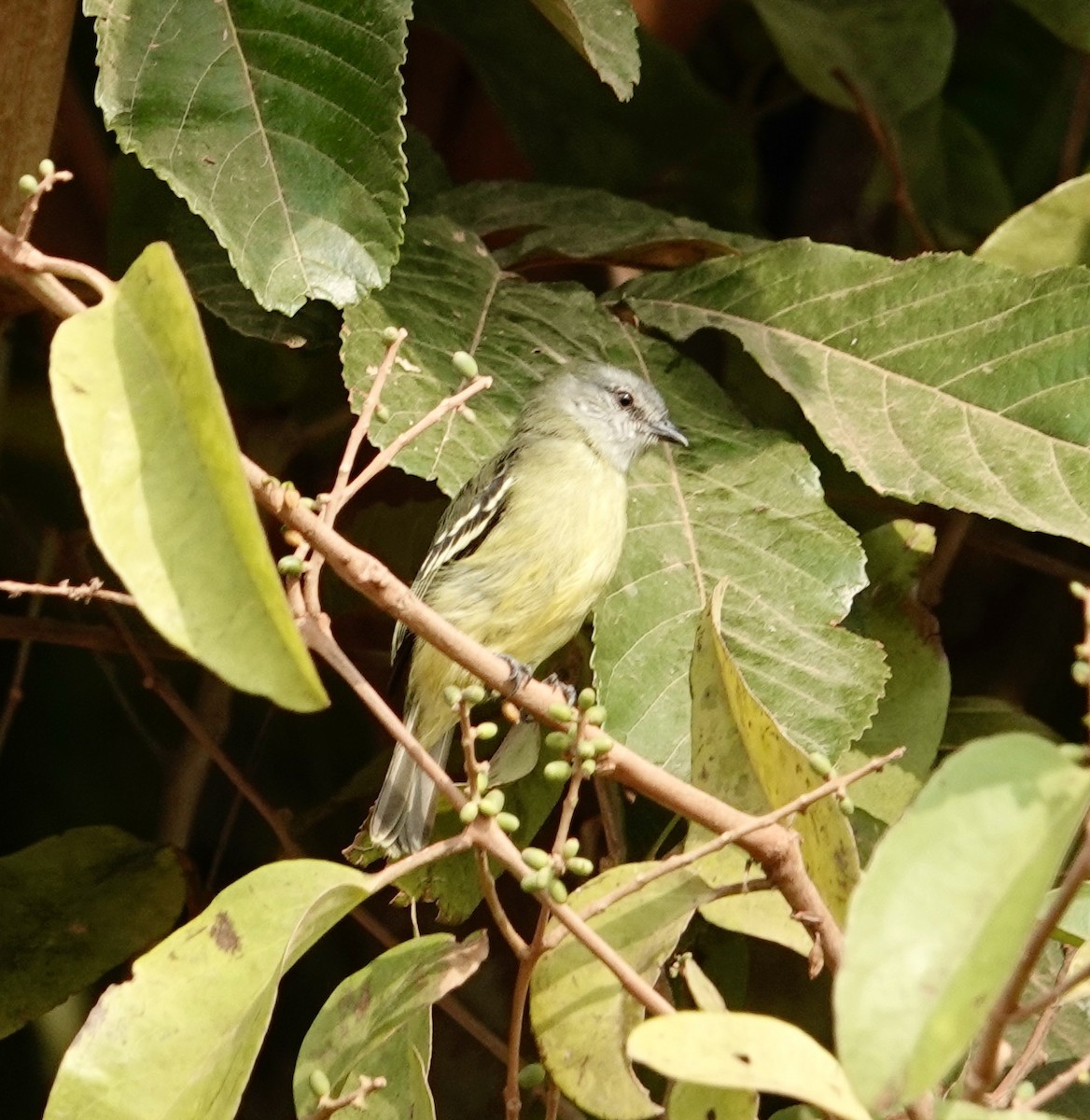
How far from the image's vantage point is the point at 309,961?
Result: 2.54 metres

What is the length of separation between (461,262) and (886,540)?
0.65m

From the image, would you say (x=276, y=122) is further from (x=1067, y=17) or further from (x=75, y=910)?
(x=1067, y=17)

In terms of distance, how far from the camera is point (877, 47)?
98.8 inches

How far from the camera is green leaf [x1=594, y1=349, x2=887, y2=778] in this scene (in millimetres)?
1582

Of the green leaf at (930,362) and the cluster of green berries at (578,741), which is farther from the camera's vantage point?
the green leaf at (930,362)

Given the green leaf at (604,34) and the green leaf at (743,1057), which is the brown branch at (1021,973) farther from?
the green leaf at (604,34)

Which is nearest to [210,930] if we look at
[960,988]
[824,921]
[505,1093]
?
[505,1093]

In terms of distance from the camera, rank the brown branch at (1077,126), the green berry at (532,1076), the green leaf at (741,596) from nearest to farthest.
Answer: the green berry at (532,1076), the green leaf at (741,596), the brown branch at (1077,126)

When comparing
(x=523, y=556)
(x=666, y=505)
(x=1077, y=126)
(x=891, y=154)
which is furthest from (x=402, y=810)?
(x=1077, y=126)

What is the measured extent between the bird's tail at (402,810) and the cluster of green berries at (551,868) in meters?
0.68

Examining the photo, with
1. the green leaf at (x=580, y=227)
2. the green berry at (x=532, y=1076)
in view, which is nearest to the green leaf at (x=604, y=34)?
the green leaf at (x=580, y=227)

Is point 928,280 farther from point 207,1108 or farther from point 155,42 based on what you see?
point 207,1108

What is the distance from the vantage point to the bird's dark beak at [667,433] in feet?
6.54

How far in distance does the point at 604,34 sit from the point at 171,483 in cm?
104
